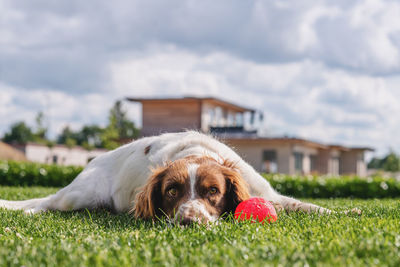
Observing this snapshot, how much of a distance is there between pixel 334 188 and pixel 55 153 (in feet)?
169

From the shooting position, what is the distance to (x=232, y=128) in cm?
4091

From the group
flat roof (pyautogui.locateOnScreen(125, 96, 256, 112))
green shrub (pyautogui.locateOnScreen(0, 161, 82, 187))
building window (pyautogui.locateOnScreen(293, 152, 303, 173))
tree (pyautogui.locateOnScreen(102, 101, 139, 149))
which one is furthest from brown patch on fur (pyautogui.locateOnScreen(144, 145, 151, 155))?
tree (pyautogui.locateOnScreen(102, 101, 139, 149))

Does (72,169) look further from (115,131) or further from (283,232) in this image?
(115,131)

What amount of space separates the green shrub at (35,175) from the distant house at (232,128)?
21298mm

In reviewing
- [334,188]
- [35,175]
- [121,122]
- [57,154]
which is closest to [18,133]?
[121,122]

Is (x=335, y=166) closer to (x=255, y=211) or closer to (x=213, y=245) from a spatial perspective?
(x=255, y=211)

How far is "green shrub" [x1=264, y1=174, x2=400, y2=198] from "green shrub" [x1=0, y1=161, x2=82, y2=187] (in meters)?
6.56

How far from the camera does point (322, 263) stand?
2.38 meters

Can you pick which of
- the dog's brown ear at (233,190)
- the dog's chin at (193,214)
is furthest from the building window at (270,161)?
the dog's chin at (193,214)

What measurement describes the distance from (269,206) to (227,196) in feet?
1.36

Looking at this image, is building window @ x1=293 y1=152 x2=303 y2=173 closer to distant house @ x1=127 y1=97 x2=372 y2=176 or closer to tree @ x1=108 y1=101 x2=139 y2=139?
distant house @ x1=127 y1=97 x2=372 y2=176

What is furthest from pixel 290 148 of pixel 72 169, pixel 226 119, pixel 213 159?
pixel 213 159

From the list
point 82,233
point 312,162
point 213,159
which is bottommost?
point 312,162

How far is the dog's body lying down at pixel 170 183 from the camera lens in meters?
4.09
